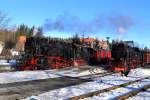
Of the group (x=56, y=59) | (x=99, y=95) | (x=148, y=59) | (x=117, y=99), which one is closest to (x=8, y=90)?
(x=99, y=95)

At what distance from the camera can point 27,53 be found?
2856cm

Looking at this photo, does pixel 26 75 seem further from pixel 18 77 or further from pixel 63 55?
pixel 63 55

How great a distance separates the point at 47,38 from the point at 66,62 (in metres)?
4.09

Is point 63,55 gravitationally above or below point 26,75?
above

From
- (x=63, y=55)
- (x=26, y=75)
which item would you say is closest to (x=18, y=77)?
(x=26, y=75)

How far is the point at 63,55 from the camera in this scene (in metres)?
31.9

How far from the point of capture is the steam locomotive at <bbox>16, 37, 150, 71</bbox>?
93.4ft

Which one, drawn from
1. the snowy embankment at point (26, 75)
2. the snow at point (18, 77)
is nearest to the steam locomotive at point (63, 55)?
the snowy embankment at point (26, 75)

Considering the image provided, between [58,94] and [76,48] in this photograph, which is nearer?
[58,94]

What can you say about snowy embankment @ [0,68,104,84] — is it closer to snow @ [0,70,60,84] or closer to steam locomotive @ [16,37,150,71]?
snow @ [0,70,60,84]

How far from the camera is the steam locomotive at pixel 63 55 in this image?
28453 millimetres

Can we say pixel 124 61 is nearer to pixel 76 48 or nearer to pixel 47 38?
pixel 76 48

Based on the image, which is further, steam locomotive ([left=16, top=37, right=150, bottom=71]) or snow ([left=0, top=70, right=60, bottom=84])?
steam locomotive ([left=16, top=37, right=150, bottom=71])

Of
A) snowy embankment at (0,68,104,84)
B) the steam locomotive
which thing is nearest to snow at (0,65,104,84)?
snowy embankment at (0,68,104,84)
